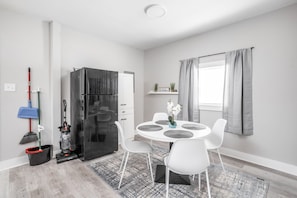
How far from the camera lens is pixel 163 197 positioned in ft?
5.20

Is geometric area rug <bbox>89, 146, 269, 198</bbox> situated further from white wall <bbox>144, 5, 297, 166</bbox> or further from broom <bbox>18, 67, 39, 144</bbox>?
broom <bbox>18, 67, 39, 144</bbox>

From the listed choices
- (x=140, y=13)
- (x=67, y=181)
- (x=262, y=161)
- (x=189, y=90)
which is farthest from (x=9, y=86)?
(x=262, y=161)

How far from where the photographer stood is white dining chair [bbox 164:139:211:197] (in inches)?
50.8

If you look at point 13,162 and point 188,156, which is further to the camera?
point 13,162

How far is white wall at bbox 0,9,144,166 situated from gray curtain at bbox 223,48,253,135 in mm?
2973

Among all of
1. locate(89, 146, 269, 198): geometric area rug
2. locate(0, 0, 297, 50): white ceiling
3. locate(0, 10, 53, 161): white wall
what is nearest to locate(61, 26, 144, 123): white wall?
locate(0, 0, 297, 50): white ceiling

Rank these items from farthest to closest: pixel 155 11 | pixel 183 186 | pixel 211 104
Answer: pixel 211 104, pixel 155 11, pixel 183 186

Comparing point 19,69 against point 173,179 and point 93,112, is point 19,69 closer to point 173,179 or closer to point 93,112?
point 93,112

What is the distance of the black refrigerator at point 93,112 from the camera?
243 centimetres

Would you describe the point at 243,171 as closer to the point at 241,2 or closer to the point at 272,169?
the point at 272,169

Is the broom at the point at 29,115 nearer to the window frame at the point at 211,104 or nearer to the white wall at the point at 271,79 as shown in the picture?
the window frame at the point at 211,104

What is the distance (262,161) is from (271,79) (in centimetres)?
142

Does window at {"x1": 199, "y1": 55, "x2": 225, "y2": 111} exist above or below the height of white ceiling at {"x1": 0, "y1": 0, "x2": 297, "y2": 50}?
below

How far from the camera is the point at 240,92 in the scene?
2.48 metres
